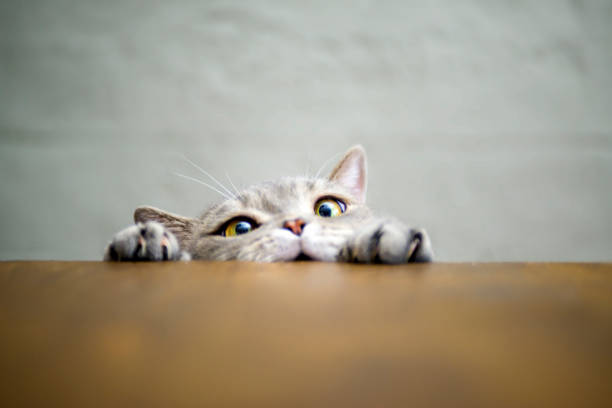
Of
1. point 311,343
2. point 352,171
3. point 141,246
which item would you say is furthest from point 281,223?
point 311,343

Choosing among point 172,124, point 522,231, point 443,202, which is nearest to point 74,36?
point 172,124

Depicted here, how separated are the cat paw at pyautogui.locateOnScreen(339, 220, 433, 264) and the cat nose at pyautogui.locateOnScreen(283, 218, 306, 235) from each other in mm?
282

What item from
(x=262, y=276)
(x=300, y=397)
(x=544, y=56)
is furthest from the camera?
(x=544, y=56)

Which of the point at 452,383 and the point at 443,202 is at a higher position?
the point at 443,202

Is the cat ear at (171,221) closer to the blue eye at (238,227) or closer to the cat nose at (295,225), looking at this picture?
the blue eye at (238,227)

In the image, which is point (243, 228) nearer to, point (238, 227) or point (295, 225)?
point (238, 227)

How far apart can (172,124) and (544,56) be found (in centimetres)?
204

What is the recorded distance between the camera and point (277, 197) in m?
1.17

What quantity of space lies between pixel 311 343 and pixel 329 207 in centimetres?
96

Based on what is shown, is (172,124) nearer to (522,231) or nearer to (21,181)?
(21,181)

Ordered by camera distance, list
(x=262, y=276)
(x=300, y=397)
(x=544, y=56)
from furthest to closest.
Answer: (x=544, y=56) < (x=262, y=276) < (x=300, y=397)

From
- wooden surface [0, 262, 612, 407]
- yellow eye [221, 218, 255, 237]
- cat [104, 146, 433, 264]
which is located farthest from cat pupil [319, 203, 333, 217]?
wooden surface [0, 262, 612, 407]

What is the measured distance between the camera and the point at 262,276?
13.2 inches

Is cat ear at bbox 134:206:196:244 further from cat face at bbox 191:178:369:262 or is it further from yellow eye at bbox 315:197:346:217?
yellow eye at bbox 315:197:346:217
